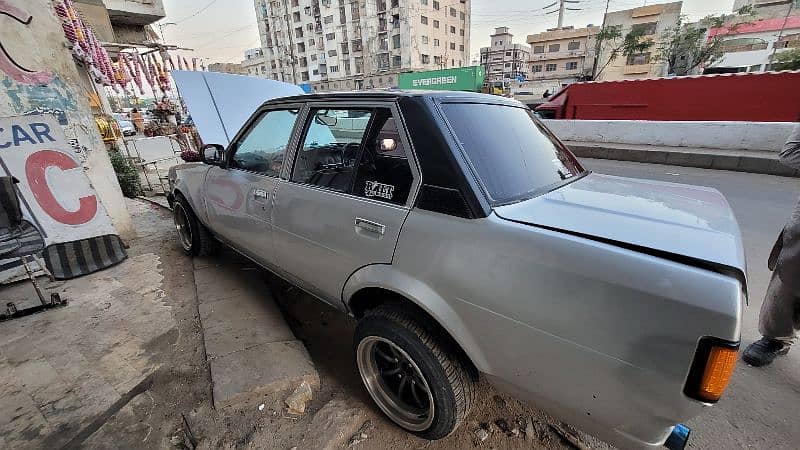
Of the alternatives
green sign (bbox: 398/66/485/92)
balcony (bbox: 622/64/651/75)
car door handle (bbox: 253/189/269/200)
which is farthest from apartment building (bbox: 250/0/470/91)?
car door handle (bbox: 253/189/269/200)

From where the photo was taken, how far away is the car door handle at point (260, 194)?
234 cm

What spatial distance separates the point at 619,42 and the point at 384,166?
43.3m

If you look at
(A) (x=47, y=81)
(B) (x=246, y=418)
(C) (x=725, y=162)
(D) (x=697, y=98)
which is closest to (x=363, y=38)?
(D) (x=697, y=98)

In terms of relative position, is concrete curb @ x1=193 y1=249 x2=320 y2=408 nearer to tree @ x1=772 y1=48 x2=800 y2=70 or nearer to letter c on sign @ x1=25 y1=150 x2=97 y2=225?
letter c on sign @ x1=25 y1=150 x2=97 y2=225

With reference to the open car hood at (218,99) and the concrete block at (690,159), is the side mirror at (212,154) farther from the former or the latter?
the concrete block at (690,159)

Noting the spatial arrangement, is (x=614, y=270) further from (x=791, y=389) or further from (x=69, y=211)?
(x=69, y=211)

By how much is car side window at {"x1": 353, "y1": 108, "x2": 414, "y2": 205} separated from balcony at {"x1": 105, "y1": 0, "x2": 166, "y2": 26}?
628 inches

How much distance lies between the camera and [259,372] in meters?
2.04

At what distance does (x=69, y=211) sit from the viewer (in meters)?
3.52

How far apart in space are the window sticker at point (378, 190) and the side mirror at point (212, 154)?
1820 millimetres

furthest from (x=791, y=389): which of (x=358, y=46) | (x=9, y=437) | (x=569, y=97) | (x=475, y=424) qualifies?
(x=358, y=46)

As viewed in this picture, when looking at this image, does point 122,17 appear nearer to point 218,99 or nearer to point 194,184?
point 218,99

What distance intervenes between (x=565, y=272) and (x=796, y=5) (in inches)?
2105

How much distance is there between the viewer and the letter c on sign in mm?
3316
